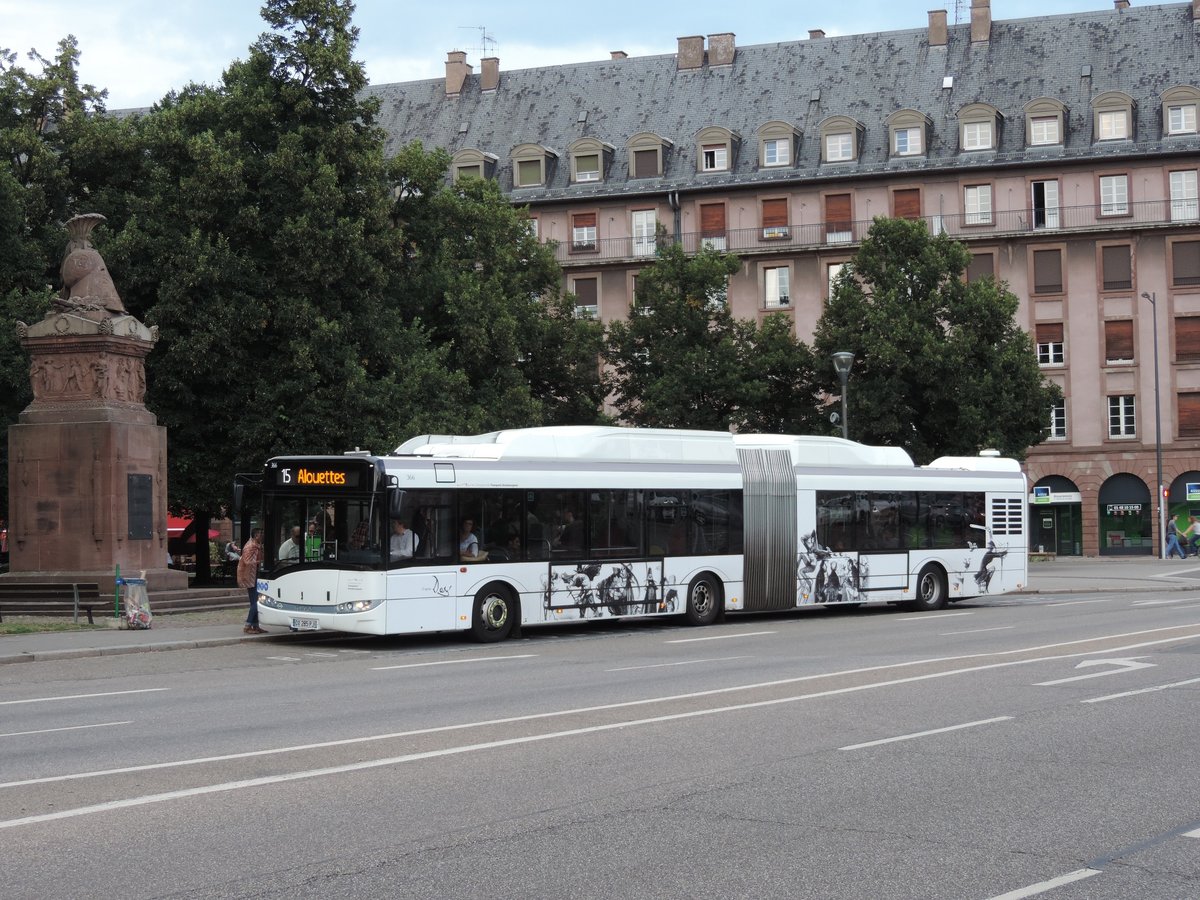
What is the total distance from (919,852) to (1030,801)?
1686mm

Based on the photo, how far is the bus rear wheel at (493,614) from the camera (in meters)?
22.7

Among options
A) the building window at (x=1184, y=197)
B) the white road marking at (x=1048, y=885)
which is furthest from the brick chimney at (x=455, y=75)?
the white road marking at (x=1048, y=885)

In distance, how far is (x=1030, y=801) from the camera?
8.98 metres

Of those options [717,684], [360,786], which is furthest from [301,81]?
[360,786]

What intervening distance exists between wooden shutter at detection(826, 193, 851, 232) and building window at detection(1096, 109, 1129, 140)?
10516 mm

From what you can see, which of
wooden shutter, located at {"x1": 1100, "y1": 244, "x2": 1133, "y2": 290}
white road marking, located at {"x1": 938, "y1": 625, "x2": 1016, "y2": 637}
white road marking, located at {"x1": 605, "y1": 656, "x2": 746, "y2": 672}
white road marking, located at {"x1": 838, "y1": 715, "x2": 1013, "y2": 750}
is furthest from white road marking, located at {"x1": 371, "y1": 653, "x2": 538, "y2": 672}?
wooden shutter, located at {"x1": 1100, "y1": 244, "x2": 1133, "y2": 290}

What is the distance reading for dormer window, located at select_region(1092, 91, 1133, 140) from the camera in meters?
63.8

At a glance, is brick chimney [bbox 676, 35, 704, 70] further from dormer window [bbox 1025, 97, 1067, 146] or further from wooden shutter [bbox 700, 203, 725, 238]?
dormer window [bbox 1025, 97, 1067, 146]

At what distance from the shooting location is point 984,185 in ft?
212

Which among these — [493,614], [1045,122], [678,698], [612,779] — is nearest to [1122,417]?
[1045,122]

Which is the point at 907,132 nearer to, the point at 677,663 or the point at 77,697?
the point at 677,663

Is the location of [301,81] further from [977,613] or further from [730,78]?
[730,78]

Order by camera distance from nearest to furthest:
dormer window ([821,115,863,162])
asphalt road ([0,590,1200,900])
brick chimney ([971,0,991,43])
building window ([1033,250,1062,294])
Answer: asphalt road ([0,590,1200,900]) → building window ([1033,250,1062,294]) → dormer window ([821,115,863,162]) → brick chimney ([971,0,991,43])

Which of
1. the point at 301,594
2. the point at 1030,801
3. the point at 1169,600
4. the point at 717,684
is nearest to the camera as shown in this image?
the point at 1030,801
